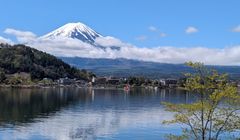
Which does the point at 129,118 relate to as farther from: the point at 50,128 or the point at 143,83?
the point at 143,83

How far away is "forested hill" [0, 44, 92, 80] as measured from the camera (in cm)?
16888

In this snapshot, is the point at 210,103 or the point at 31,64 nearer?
the point at 210,103

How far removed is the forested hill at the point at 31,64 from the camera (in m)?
169

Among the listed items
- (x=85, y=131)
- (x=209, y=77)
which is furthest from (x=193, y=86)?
(x=85, y=131)

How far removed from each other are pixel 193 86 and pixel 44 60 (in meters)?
163

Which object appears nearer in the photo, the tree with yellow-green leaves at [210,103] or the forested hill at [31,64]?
the tree with yellow-green leaves at [210,103]

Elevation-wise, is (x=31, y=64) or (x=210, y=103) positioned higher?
(x=31, y=64)

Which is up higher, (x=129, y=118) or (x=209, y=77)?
(x=209, y=77)

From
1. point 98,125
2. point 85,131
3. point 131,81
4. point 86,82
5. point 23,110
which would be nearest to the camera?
point 85,131

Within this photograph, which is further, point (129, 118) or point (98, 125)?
point (129, 118)

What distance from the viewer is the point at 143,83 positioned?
6905 inches

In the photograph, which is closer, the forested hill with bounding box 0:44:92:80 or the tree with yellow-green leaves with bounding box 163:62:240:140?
the tree with yellow-green leaves with bounding box 163:62:240:140

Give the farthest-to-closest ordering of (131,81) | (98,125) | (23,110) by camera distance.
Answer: (131,81) → (23,110) → (98,125)

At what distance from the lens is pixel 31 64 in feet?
563
